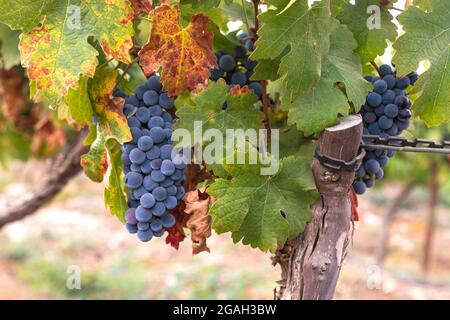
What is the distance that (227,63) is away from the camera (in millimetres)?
1402

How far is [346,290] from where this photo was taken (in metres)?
5.44

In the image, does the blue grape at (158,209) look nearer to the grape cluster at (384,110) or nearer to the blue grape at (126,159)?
the blue grape at (126,159)

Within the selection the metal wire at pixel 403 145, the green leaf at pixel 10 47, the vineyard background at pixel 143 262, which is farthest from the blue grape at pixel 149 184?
the vineyard background at pixel 143 262

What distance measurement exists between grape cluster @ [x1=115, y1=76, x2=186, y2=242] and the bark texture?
A: 1.32 m

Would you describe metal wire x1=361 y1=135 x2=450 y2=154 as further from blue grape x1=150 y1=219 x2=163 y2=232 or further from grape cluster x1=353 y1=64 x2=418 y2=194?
blue grape x1=150 y1=219 x2=163 y2=232

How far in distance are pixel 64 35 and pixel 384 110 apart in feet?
2.42

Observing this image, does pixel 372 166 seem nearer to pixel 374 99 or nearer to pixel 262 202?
pixel 374 99

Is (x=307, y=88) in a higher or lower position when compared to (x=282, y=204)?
higher

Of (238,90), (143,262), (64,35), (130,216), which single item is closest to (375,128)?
(238,90)

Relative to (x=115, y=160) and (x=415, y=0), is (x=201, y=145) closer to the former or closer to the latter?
(x=115, y=160)

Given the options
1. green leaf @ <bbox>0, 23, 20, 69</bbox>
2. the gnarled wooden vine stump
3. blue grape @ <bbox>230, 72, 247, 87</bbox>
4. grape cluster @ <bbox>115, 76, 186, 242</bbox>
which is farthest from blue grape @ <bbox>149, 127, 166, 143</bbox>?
green leaf @ <bbox>0, 23, 20, 69</bbox>

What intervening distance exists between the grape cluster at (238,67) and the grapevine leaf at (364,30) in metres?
0.24

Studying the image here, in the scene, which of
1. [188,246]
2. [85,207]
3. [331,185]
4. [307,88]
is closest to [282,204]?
[331,185]
